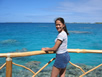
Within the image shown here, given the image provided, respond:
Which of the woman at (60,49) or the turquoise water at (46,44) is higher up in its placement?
the woman at (60,49)

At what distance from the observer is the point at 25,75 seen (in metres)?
7.00

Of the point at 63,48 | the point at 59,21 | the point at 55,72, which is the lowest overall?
the point at 55,72

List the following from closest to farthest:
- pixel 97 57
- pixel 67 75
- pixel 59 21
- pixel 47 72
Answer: pixel 59 21 < pixel 67 75 < pixel 47 72 < pixel 97 57

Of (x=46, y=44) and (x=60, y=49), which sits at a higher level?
(x=60, y=49)

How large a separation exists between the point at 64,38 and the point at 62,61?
14.9 inches

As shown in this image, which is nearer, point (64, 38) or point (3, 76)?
point (64, 38)

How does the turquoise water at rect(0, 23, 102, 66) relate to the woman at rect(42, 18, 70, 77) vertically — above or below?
below

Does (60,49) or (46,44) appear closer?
(60,49)

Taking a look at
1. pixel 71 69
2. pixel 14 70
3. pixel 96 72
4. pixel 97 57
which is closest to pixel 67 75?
pixel 71 69

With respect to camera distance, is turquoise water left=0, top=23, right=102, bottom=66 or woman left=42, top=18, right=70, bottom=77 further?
turquoise water left=0, top=23, right=102, bottom=66

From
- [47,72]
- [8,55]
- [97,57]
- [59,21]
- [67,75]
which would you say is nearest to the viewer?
[8,55]

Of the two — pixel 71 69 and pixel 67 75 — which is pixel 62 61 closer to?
pixel 67 75

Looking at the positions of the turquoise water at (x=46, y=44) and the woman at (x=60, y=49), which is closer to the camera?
the woman at (x=60, y=49)

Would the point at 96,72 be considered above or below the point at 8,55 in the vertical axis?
below
